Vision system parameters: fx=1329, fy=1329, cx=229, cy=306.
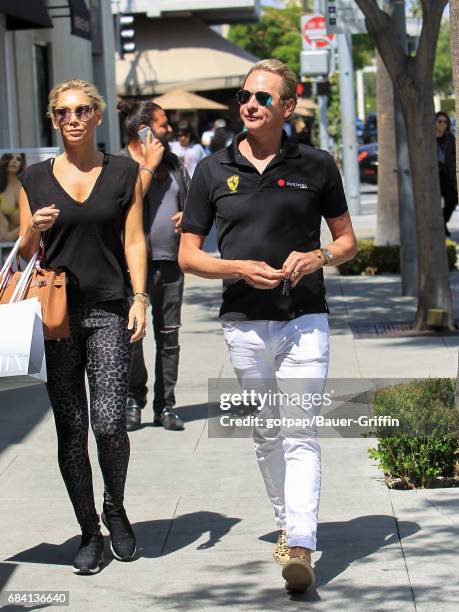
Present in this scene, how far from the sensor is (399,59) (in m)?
11.4

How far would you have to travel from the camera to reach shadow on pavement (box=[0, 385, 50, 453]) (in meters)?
8.30

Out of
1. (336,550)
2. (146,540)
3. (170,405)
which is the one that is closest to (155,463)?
(170,405)

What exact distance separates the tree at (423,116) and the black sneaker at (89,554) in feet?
21.2

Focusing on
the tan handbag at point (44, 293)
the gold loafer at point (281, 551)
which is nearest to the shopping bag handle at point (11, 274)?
the tan handbag at point (44, 293)

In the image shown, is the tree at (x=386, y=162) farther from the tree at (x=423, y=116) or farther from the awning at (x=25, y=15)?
the tree at (x=423, y=116)

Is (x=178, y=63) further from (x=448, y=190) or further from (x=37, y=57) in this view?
(x=448, y=190)

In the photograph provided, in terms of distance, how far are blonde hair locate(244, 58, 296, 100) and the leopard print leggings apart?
111 cm

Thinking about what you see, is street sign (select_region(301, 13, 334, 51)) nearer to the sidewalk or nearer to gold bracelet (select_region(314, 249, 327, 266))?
the sidewalk

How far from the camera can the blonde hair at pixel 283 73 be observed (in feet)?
17.0

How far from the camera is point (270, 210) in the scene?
5.14 metres

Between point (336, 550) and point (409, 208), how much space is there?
7.80 metres

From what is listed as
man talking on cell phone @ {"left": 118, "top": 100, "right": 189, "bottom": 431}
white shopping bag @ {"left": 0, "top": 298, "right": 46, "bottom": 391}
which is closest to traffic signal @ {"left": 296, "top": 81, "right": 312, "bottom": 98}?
man talking on cell phone @ {"left": 118, "top": 100, "right": 189, "bottom": 431}

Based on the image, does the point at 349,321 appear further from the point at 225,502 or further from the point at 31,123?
the point at 31,123

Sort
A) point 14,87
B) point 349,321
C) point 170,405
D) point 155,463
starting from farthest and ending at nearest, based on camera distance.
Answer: point 14,87, point 349,321, point 170,405, point 155,463
